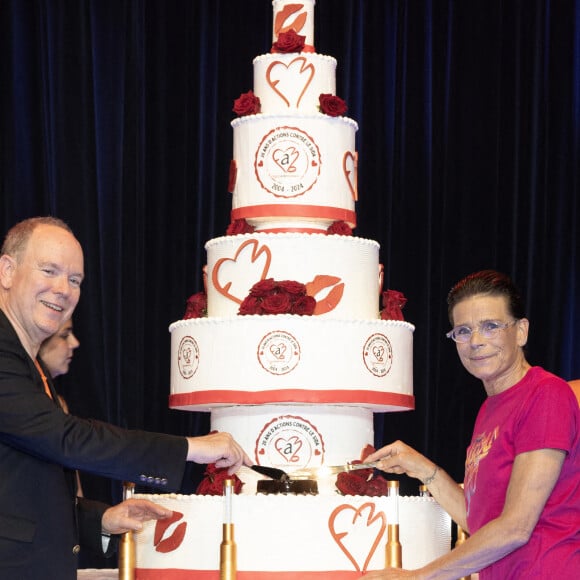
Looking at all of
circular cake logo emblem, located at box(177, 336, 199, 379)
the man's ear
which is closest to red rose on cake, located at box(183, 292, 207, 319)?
circular cake logo emblem, located at box(177, 336, 199, 379)

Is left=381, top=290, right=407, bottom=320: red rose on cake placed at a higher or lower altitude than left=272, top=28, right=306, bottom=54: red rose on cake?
lower

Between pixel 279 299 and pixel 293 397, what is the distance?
37 cm

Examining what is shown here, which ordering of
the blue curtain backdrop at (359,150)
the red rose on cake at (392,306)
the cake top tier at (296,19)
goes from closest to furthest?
the red rose on cake at (392,306), the cake top tier at (296,19), the blue curtain backdrop at (359,150)

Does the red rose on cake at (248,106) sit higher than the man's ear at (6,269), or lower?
higher

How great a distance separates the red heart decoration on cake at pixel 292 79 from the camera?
4688 millimetres

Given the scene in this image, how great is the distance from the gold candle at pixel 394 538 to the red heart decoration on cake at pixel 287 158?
138 cm

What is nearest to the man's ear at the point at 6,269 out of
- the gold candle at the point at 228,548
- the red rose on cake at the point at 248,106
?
the gold candle at the point at 228,548

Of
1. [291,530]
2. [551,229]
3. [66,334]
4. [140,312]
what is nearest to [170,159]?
[140,312]

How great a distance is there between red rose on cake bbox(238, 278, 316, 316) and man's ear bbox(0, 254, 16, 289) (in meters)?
1.66

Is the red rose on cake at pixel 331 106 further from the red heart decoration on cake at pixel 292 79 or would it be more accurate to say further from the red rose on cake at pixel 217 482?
the red rose on cake at pixel 217 482

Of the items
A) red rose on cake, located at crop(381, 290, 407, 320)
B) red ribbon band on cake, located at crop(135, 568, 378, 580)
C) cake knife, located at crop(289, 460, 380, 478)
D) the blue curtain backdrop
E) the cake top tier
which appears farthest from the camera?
the blue curtain backdrop

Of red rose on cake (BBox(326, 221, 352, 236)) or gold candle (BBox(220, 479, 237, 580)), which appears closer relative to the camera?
gold candle (BBox(220, 479, 237, 580))

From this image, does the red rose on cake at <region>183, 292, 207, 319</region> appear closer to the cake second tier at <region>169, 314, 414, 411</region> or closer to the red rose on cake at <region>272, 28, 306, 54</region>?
the cake second tier at <region>169, 314, 414, 411</region>

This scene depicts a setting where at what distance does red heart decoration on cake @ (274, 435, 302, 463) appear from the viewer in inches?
169
